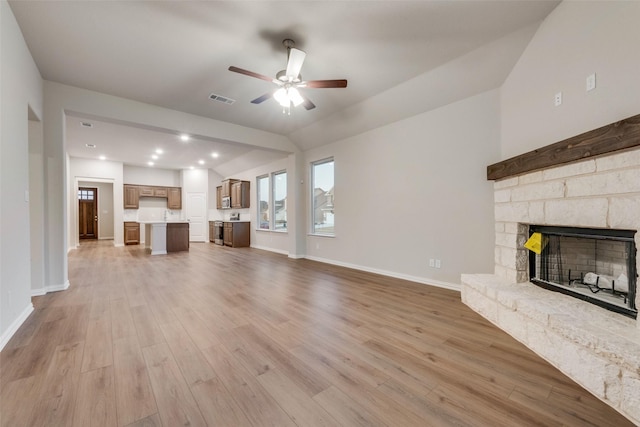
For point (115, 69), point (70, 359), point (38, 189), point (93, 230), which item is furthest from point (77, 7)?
point (93, 230)

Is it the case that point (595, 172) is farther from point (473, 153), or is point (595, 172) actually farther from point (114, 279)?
point (114, 279)

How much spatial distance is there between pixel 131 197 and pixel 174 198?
1385 mm

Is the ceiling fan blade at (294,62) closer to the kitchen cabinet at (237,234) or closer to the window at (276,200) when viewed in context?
the window at (276,200)

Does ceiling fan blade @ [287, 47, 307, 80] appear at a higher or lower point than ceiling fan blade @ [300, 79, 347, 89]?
higher

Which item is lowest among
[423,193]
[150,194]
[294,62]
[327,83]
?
[423,193]

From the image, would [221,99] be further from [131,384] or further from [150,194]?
[150,194]

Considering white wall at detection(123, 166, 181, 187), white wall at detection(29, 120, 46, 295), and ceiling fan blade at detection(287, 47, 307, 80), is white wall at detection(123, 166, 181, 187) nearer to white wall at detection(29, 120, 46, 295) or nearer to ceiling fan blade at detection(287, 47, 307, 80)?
white wall at detection(29, 120, 46, 295)

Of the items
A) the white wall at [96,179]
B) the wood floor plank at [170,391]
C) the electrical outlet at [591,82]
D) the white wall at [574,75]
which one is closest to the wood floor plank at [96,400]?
the wood floor plank at [170,391]

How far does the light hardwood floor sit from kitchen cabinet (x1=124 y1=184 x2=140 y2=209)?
7.15 metres

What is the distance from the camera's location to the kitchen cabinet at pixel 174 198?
10.2 metres

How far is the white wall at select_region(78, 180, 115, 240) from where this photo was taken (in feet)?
34.4

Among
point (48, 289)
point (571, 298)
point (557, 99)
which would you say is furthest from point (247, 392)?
point (48, 289)

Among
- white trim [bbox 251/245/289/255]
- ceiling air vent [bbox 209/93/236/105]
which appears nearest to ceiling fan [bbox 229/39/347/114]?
ceiling air vent [bbox 209/93/236/105]

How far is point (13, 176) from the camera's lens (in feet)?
Result: 7.71
